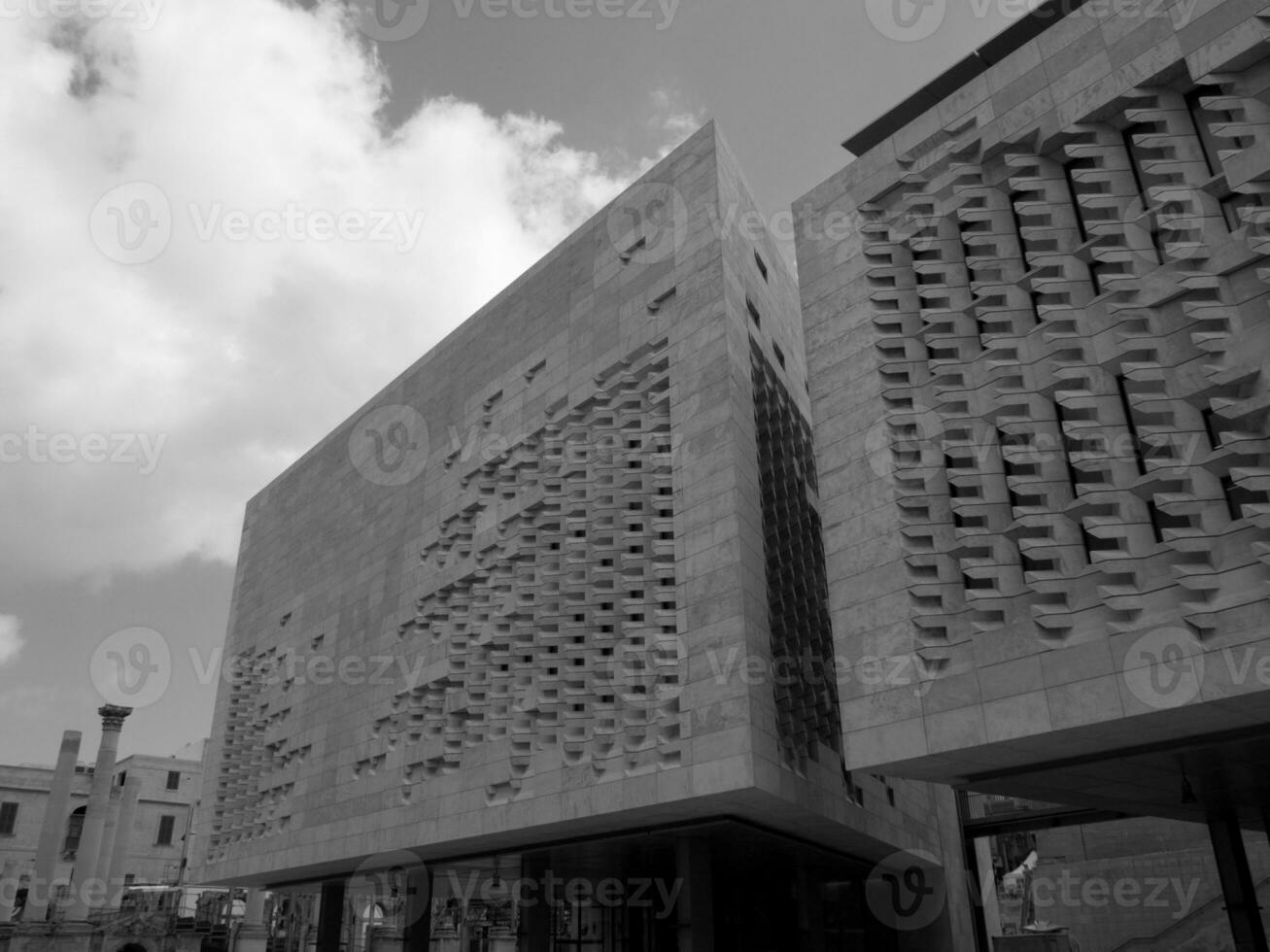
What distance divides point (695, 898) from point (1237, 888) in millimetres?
12719

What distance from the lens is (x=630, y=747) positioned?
2314 cm

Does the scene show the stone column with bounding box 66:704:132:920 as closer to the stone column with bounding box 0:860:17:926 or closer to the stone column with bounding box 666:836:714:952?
the stone column with bounding box 0:860:17:926

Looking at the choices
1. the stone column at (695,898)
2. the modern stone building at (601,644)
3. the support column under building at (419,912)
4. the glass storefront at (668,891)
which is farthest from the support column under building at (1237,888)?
the support column under building at (419,912)

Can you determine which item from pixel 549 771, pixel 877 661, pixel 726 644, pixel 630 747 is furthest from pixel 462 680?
pixel 877 661

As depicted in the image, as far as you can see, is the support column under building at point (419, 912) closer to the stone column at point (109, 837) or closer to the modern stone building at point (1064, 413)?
the modern stone building at point (1064, 413)

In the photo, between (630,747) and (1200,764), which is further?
(630,747)

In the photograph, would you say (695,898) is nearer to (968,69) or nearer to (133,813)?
(968,69)

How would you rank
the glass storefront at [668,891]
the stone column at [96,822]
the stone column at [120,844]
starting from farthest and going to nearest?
the stone column at [120,844], the stone column at [96,822], the glass storefront at [668,891]

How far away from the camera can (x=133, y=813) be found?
67.6 meters

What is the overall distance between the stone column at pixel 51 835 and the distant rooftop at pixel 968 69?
5310 centimetres

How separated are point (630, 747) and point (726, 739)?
290 cm

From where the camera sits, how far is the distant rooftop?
20.6m

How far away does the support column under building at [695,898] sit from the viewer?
24.0 metres

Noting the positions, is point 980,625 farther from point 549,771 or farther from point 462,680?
point 462,680
